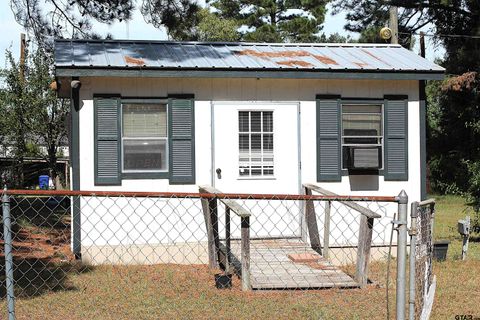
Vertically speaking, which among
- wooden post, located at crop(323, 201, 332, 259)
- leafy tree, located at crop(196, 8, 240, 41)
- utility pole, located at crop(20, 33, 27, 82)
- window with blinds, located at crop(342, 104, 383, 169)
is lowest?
wooden post, located at crop(323, 201, 332, 259)

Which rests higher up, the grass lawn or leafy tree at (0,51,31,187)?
Result: leafy tree at (0,51,31,187)

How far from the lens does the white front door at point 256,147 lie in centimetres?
1082

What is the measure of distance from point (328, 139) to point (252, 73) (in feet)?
5.17

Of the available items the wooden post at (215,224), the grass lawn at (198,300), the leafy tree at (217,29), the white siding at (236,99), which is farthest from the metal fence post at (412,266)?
the leafy tree at (217,29)

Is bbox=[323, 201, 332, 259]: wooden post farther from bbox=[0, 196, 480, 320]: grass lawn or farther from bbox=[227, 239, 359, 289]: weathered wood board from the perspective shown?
bbox=[0, 196, 480, 320]: grass lawn

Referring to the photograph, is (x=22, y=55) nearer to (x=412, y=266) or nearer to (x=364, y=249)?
(x=364, y=249)

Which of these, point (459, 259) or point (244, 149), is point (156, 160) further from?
point (459, 259)

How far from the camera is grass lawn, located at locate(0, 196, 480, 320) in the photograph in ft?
23.2

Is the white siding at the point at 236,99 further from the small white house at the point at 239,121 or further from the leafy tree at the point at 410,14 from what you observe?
the leafy tree at the point at 410,14

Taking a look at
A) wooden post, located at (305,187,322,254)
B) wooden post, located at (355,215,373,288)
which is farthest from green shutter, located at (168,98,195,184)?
wooden post, located at (355,215,373,288)

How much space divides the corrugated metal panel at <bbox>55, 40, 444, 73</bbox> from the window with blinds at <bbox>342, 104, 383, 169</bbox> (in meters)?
0.69

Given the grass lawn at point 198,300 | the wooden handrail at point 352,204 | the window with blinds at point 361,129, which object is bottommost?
the grass lawn at point 198,300

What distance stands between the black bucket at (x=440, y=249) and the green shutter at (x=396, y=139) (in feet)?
4.17

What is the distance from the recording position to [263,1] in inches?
1340
